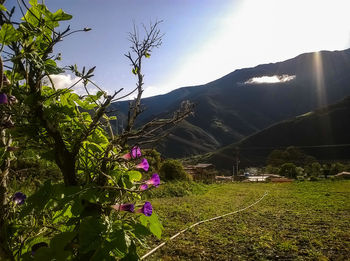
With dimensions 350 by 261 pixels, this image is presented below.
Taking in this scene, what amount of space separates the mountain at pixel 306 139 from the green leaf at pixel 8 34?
75.3 meters

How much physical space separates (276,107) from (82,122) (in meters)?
190

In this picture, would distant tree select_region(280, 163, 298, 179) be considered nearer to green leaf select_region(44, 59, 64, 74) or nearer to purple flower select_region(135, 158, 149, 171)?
purple flower select_region(135, 158, 149, 171)

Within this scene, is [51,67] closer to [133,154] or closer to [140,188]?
[133,154]

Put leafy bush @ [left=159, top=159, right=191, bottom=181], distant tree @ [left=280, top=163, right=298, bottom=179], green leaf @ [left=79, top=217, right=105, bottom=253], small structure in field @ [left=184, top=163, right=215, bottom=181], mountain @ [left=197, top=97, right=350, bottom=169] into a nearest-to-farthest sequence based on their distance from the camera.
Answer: green leaf @ [left=79, top=217, right=105, bottom=253] < leafy bush @ [left=159, top=159, right=191, bottom=181] < small structure in field @ [left=184, top=163, right=215, bottom=181] < distant tree @ [left=280, top=163, right=298, bottom=179] < mountain @ [left=197, top=97, right=350, bottom=169]

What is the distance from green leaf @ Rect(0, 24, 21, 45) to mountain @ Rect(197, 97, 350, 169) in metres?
75.3

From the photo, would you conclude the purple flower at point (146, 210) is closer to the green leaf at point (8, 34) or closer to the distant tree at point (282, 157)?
the green leaf at point (8, 34)

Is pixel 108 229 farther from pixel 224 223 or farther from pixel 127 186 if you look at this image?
pixel 224 223

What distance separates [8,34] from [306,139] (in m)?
94.7

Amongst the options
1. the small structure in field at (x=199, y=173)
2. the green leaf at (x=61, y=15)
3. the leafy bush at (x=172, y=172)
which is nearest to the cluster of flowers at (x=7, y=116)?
the green leaf at (x=61, y=15)

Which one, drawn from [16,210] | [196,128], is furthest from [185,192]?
[196,128]

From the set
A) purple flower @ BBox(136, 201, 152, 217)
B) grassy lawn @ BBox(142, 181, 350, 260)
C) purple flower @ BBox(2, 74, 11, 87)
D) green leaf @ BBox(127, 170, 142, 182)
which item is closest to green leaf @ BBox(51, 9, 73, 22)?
purple flower @ BBox(2, 74, 11, 87)

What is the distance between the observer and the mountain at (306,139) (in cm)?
7550

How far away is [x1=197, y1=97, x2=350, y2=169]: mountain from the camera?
75.5 meters

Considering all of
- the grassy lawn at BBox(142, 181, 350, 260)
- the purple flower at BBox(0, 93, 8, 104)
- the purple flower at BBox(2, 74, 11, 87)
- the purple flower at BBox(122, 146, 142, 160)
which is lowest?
the grassy lawn at BBox(142, 181, 350, 260)
